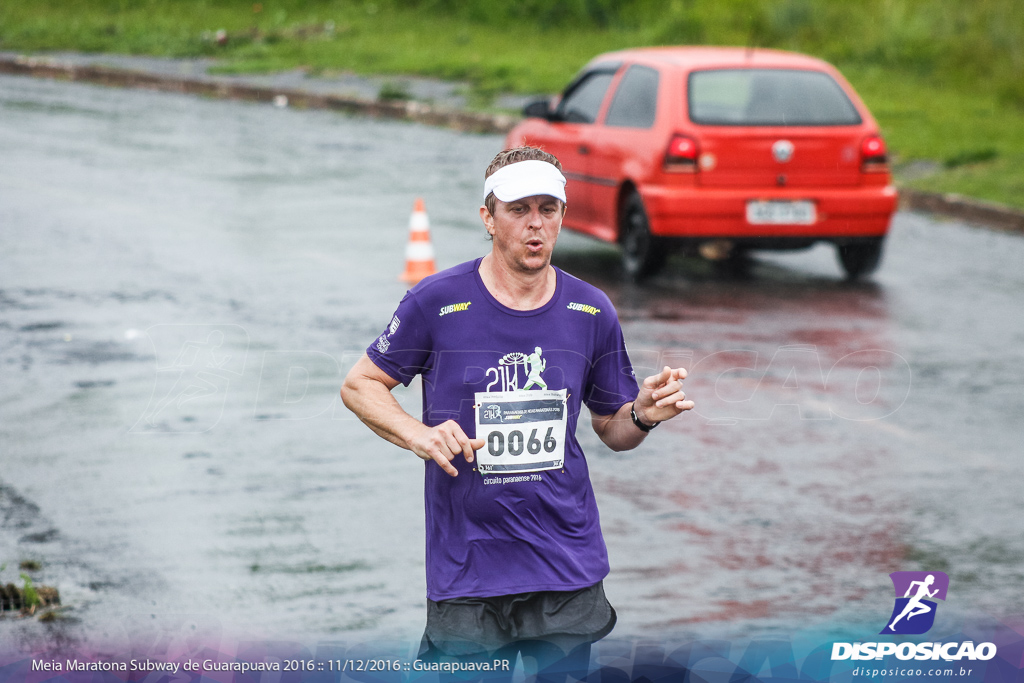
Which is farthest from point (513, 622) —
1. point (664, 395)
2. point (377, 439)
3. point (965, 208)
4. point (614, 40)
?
point (614, 40)

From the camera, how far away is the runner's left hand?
358cm

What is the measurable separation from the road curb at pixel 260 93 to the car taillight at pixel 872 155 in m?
11.1

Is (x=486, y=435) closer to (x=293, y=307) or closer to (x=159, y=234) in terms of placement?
(x=293, y=307)

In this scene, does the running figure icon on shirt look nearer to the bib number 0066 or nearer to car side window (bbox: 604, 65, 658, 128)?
the bib number 0066

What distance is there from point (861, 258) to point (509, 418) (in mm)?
8441

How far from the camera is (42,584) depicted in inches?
205

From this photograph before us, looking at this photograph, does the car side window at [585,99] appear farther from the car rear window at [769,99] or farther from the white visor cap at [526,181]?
the white visor cap at [526,181]

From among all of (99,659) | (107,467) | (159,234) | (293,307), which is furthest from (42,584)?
(159,234)

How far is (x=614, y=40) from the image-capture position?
31.8m

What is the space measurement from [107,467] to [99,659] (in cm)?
221

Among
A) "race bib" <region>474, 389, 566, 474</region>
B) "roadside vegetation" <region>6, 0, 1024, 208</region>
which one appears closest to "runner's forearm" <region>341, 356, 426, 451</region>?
"race bib" <region>474, 389, 566, 474</region>

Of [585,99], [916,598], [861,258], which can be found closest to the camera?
[916,598]

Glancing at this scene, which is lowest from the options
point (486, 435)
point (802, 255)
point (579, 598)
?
point (802, 255)

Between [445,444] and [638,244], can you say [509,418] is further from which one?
[638,244]
